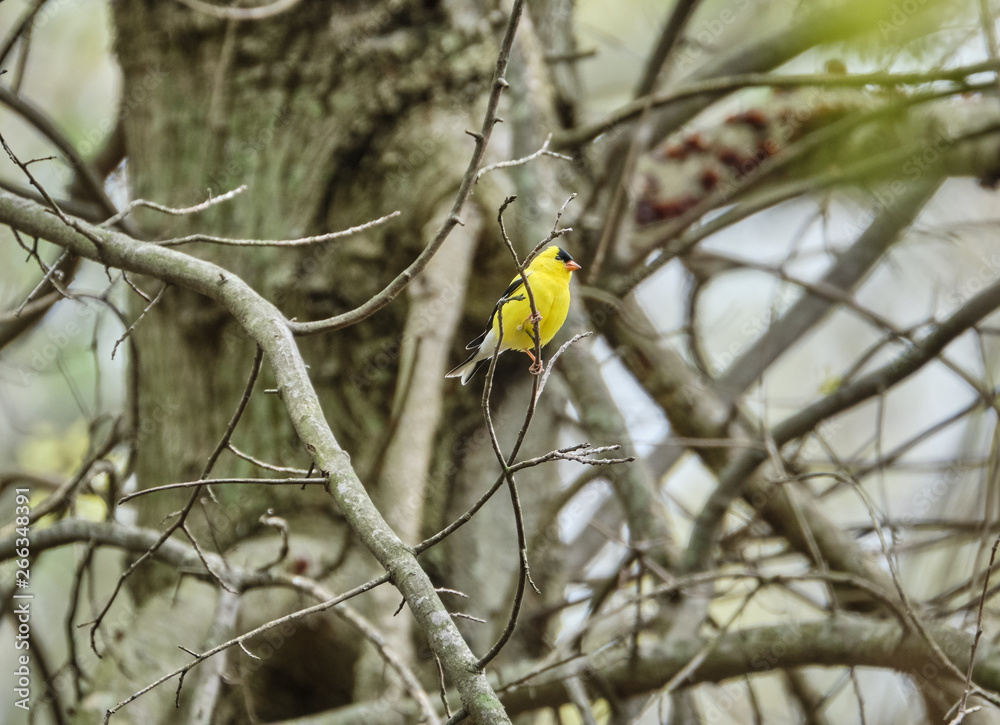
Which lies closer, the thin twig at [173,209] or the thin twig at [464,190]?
the thin twig at [464,190]

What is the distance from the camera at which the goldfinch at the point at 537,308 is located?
2135 millimetres

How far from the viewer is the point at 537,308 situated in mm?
1855

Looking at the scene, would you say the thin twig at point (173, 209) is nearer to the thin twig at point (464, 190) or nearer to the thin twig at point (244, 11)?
the thin twig at point (464, 190)

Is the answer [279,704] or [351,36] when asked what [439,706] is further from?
[351,36]

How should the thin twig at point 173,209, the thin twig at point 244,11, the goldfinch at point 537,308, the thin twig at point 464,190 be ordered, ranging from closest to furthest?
the thin twig at point 464,190 → the thin twig at point 173,209 → the goldfinch at point 537,308 → the thin twig at point 244,11

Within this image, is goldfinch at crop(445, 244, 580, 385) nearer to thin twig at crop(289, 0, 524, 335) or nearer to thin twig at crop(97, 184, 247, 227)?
thin twig at crop(289, 0, 524, 335)

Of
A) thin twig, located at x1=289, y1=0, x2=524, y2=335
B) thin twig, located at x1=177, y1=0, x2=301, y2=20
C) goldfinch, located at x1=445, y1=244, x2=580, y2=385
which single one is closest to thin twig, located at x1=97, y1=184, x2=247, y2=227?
thin twig, located at x1=289, y1=0, x2=524, y2=335

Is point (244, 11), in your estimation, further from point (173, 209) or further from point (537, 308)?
point (537, 308)

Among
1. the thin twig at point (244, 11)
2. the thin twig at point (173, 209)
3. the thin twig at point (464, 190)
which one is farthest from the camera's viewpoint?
the thin twig at point (244, 11)

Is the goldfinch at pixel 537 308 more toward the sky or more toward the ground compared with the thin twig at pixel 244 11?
more toward the ground

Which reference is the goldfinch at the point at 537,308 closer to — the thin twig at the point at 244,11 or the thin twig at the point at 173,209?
the thin twig at the point at 173,209

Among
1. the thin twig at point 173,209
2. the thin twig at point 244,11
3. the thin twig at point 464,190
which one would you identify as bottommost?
the thin twig at point 464,190

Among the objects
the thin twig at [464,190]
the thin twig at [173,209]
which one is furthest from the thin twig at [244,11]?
the thin twig at [464,190]

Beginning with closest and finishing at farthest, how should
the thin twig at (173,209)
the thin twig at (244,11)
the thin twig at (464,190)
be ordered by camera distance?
the thin twig at (464,190), the thin twig at (173,209), the thin twig at (244,11)
